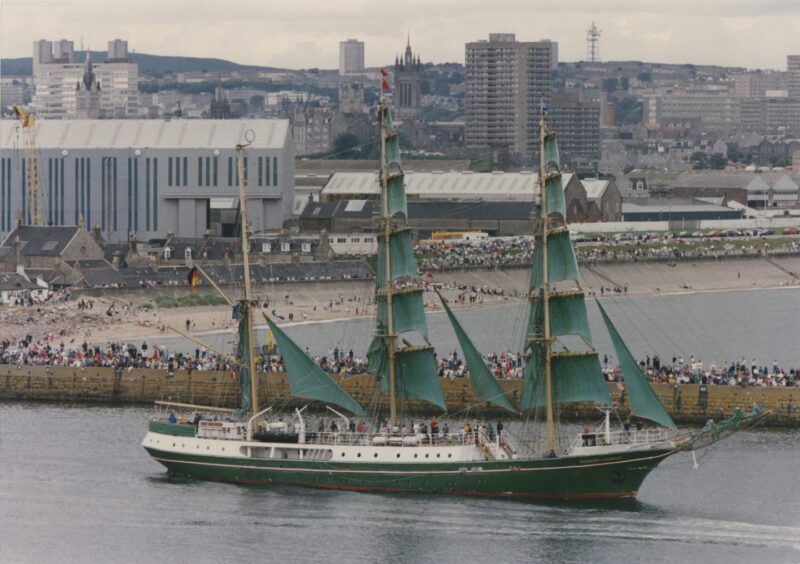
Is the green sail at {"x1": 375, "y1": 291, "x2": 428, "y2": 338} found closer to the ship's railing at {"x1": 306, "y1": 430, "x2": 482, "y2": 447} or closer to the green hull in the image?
the ship's railing at {"x1": 306, "y1": 430, "x2": 482, "y2": 447}

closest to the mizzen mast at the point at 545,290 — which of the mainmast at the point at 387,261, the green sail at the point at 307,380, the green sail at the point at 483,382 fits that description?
the green sail at the point at 483,382

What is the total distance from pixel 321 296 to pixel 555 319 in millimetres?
60867

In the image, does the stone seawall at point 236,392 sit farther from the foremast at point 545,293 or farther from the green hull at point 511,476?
the green hull at point 511,476

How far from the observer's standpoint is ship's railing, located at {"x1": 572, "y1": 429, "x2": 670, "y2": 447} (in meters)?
67.4

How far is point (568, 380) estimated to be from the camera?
69.7 metres

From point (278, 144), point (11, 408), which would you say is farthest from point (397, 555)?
point (278, 144)

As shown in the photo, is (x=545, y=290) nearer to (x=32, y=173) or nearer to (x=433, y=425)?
(x=433, y=425)

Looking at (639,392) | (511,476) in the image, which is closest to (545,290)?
(639,392)

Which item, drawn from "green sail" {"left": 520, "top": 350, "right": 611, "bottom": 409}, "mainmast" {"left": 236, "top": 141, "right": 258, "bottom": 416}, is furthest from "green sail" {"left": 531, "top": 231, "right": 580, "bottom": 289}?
"mainmast" {"left": 236, "top": 141, "right": 258, "bottom": 416}

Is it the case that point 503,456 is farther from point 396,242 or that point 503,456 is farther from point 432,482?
point 396,242

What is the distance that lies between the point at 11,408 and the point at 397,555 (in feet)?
92.4

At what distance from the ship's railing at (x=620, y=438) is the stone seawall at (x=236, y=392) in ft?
27.7

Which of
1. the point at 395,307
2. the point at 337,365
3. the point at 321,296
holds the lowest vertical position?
the point at 337,365

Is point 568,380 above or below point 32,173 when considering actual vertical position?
below
